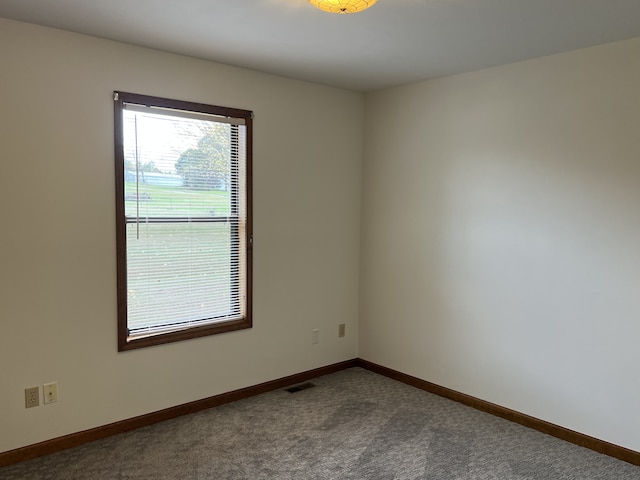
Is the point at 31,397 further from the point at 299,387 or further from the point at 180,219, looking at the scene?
the point at 299,387

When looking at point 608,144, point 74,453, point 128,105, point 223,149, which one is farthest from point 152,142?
point 608,144

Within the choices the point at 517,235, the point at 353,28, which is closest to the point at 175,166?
the point at 353,28

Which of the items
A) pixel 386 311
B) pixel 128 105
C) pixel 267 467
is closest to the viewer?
pixel 267 467

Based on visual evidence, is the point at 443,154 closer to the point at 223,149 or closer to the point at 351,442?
the point at 223,149

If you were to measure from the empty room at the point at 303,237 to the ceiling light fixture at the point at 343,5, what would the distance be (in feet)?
Answer: 0.06

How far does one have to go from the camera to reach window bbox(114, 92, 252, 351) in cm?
300

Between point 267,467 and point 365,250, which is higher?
point 365,250

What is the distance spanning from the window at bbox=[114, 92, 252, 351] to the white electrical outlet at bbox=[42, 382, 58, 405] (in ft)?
Answer: 1.30

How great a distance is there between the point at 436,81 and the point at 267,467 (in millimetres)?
2814

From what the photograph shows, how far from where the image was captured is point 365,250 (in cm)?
425

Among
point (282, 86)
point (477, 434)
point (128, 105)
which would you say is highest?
point (282, 86)

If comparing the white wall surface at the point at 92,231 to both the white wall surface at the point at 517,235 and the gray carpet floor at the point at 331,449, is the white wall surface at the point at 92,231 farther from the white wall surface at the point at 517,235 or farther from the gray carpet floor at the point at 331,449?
Result: the white wall surface at the point at 517,235

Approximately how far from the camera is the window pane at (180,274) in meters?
3.07

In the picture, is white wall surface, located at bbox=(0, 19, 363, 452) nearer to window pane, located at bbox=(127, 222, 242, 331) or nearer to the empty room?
the empty room
